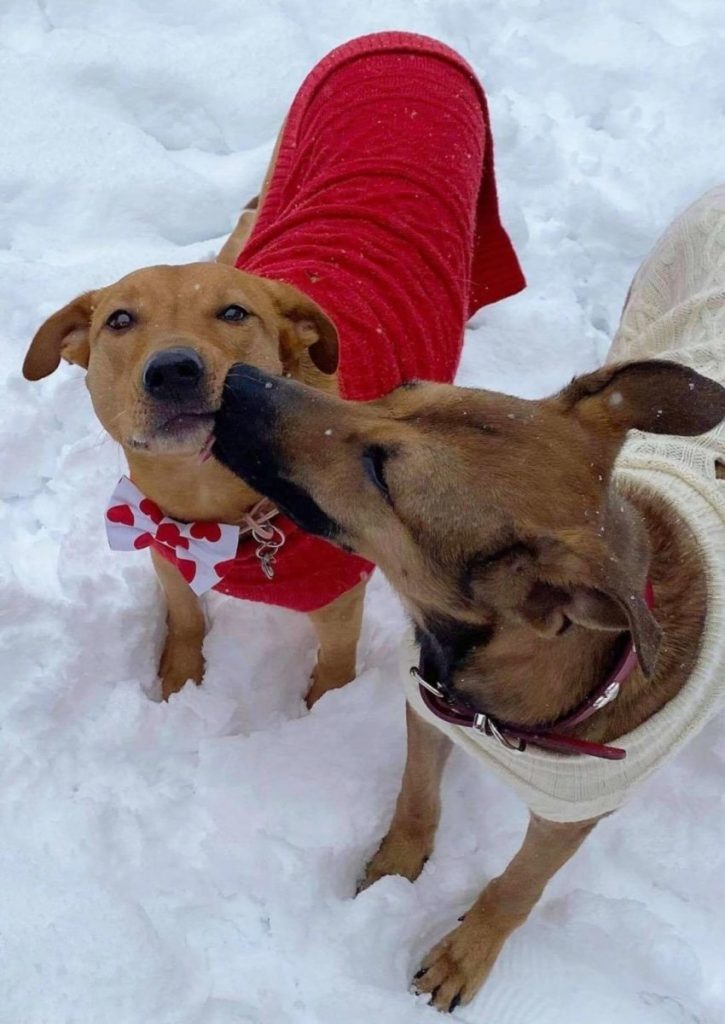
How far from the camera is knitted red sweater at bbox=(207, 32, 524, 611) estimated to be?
367 centimetres

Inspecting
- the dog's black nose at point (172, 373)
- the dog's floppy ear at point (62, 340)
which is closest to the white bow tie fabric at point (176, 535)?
the dog's floppy ear at point (62, 340)

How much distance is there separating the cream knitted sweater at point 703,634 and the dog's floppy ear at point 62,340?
1454mm

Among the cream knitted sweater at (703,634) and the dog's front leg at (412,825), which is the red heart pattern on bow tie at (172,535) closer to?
the cream knitted sweater at (703,634)

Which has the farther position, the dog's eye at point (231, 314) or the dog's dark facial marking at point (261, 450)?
the dog's eye at point (231, 314)

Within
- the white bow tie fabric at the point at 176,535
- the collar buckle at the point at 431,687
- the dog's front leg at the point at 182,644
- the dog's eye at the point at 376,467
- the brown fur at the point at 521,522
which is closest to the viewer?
the brown fur at the point at 521,522

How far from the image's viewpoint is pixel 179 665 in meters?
3.88

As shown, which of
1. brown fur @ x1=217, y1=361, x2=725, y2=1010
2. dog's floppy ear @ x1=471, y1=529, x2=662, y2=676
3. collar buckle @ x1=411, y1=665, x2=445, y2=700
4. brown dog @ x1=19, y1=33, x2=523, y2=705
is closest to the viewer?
dog's floppy ear @ x1=471, y1=529, x2=662, y2=676

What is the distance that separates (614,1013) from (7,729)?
7.33 feet

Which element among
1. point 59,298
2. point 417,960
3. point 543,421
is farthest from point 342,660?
point 59,298

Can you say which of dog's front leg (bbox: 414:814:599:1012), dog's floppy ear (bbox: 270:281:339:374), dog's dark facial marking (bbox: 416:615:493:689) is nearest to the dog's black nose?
dog's floppy ear (bbox: 270:281:339:374)

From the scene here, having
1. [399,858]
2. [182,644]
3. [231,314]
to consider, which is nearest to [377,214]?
[231,314]

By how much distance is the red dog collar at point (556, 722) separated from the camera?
8.16ft

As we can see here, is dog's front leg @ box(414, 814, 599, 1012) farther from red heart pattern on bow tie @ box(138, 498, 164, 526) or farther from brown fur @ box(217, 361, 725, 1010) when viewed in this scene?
red heart pattern on bow tie @ box(138, 498, 164, 526)

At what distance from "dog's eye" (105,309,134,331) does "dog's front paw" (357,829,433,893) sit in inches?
74.0
